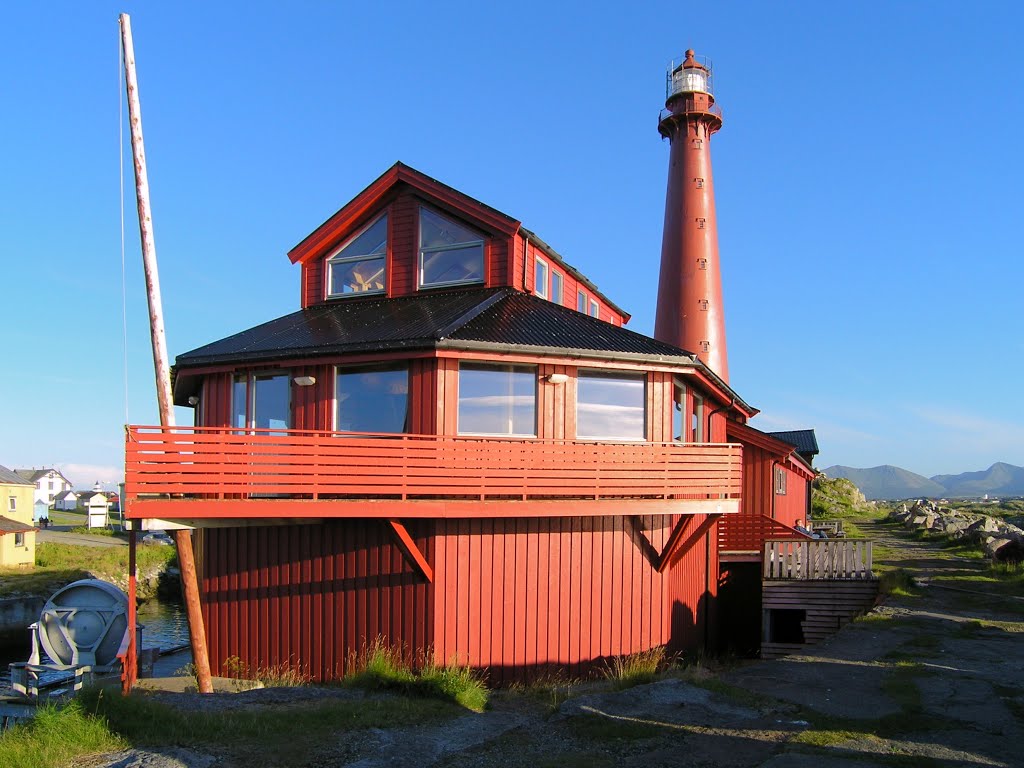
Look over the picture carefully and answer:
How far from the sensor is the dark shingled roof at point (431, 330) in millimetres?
15031

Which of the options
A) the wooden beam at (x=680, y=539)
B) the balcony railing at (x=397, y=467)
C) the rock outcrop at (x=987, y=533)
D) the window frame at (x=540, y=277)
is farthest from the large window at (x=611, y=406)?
the rock outcrop at (x=987, y=533)

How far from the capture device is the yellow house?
136 ft

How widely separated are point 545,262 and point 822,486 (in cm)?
4992

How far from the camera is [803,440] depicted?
123 feet

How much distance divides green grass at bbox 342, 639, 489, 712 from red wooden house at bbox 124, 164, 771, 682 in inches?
9.3

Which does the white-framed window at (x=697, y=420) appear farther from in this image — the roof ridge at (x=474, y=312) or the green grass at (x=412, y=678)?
the green grass at (x=412, y=678)

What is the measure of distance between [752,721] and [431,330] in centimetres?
803

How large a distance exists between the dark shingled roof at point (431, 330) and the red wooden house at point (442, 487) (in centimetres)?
7

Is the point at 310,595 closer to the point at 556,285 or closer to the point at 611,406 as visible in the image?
the point at 611,406

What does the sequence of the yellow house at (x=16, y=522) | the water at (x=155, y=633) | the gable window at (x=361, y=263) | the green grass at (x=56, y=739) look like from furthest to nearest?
the yellow house at (x=16, y=522)
the water at (x=155, y=633)
the gable window at (x=361, y=263)
the green grass at (x=56, y=739)

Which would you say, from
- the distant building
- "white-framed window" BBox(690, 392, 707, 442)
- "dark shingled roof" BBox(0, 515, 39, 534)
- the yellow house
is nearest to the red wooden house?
"white-framed window" BBox(690, 392, 707, 442)

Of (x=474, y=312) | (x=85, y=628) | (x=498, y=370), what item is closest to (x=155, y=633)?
(x=85, y=628)

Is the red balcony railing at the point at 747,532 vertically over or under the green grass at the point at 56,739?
over

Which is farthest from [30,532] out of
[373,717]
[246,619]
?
[373,717]
